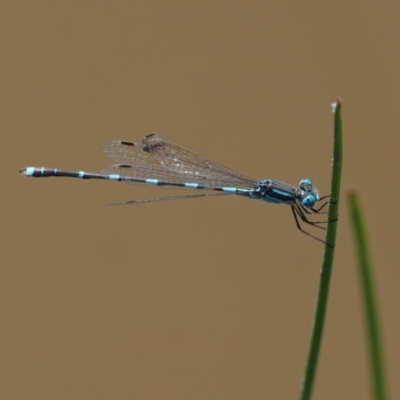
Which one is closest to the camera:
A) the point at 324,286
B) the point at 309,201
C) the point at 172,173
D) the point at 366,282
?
the point at 366,282

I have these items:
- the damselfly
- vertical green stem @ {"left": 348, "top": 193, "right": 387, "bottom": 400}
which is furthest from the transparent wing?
vertical green stem @ {"left": 348, "top": 193, "right": 387, "bottom": 400}

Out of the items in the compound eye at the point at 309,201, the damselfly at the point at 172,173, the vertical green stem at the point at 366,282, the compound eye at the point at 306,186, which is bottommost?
the vertical green stem at the point at 366,282

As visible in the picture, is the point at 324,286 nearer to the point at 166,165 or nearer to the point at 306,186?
the point at 306,186

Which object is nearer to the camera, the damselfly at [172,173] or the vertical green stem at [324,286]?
the vertical green stem at [324,286]

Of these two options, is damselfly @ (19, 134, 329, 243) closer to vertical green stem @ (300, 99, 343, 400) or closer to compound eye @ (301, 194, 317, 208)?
compound eye @ (301, 194, 317, 208)

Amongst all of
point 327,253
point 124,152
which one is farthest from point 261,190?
point 327,253

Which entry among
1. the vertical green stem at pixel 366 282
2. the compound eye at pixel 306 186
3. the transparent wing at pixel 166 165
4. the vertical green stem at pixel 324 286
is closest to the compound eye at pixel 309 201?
the compound eye at pixel 306 186

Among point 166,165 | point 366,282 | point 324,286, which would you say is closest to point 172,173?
point 166,165

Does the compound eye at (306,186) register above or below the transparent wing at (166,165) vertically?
below

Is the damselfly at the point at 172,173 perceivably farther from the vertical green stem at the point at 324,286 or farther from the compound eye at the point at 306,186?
the vertical green stem at the point at 324,286
